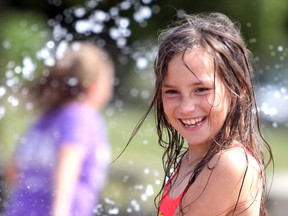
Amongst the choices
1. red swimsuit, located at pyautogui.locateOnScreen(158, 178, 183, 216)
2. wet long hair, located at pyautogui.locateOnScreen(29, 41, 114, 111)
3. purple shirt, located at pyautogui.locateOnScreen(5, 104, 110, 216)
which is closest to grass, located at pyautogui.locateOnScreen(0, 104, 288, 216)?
purple shirt, located at pyautogui.locateOnScreen(5, 104, 110, 216)

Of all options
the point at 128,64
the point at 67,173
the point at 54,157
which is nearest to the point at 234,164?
the point at 67,173

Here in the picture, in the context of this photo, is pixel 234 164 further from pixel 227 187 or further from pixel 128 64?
pixel 128 64

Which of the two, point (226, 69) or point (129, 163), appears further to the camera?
point (129, 163)

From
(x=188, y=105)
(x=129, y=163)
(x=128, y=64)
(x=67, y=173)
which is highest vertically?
(x=188, y=105)

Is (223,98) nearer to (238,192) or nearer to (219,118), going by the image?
(219,118)

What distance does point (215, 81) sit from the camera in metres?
1.75

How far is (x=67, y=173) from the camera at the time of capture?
358 cm

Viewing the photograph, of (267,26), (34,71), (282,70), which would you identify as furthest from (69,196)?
(267,26)

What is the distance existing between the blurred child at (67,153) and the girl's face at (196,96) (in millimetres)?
1288

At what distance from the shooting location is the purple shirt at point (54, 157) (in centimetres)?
302

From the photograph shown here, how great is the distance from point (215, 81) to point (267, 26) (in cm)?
670

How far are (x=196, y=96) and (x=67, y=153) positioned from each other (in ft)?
6.53

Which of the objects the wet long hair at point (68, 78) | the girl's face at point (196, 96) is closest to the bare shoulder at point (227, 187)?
the girl's face at point (196, 96)

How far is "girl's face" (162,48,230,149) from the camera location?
174 centimetres
